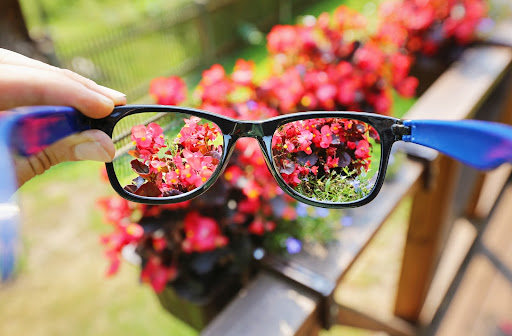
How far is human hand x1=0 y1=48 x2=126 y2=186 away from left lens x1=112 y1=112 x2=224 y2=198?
0.18 feet

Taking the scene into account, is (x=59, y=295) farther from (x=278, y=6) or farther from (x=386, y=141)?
(x=278, y=6)

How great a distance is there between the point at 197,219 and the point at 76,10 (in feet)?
22.7

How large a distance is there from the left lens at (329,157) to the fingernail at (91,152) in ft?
1.14

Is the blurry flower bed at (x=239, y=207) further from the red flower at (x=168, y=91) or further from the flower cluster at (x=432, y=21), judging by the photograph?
the flower cluster at (x=432, y=21)

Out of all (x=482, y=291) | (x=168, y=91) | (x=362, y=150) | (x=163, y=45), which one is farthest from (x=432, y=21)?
(x=163, y=45)

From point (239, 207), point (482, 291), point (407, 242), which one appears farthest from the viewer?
point (482, 291)

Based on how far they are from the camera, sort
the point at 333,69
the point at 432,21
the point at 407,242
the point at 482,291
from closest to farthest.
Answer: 1. the point at 333,69
2. the point at 407,242
3. the point at 482,291
4. the point at 432,21

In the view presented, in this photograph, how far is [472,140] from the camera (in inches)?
25.0

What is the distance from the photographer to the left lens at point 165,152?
816mm

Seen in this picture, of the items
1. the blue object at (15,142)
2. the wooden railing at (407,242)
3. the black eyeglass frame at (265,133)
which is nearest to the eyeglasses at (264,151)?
the black eyeglass frame at (265,133)

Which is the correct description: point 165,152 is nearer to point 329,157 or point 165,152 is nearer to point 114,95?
point 114,95

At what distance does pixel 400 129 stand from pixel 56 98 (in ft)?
2.12

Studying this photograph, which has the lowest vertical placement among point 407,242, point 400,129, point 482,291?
point 482,291

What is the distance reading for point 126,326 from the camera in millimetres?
2227
